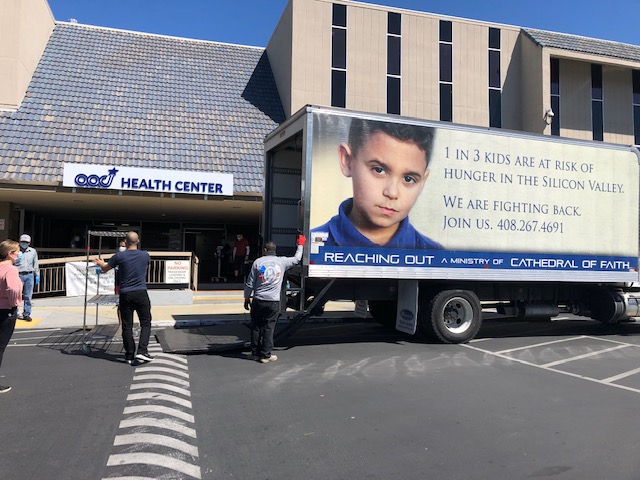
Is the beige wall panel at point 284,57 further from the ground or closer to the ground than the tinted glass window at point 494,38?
closer to the ground

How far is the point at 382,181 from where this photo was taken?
7.80m

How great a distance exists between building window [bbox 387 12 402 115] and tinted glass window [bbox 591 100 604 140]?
28.2 feet

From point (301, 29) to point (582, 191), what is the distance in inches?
479

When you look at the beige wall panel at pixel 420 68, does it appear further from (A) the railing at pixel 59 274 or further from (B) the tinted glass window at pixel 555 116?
(A) the railing at pixel 59 274

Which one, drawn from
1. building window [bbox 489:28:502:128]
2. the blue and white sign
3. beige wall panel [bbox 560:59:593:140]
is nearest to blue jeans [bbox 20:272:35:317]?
the blue and white sign

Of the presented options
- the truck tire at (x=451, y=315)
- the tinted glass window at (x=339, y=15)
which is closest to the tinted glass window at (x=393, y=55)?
the tinted glass window at (x=339, y=15)

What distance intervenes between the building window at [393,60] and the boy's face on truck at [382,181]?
36.8ft

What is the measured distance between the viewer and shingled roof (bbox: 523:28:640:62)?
1980 centimetres

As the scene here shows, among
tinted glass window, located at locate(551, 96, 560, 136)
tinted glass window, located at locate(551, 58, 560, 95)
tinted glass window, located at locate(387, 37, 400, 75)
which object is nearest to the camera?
tinted glass window, located at locate(387, 37, 400, 75)

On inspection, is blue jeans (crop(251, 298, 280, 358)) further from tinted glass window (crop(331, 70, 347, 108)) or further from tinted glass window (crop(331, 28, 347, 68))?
tinted glass window (crop(331, 28, 347, 68))

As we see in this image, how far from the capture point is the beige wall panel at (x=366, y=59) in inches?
720

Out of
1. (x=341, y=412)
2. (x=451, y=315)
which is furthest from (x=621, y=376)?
(x=341, y=412)

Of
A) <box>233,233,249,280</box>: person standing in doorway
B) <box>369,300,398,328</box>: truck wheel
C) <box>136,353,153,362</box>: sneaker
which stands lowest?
<box>136,353,153,362</box>: sneaker

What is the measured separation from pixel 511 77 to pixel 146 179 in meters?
14.7
